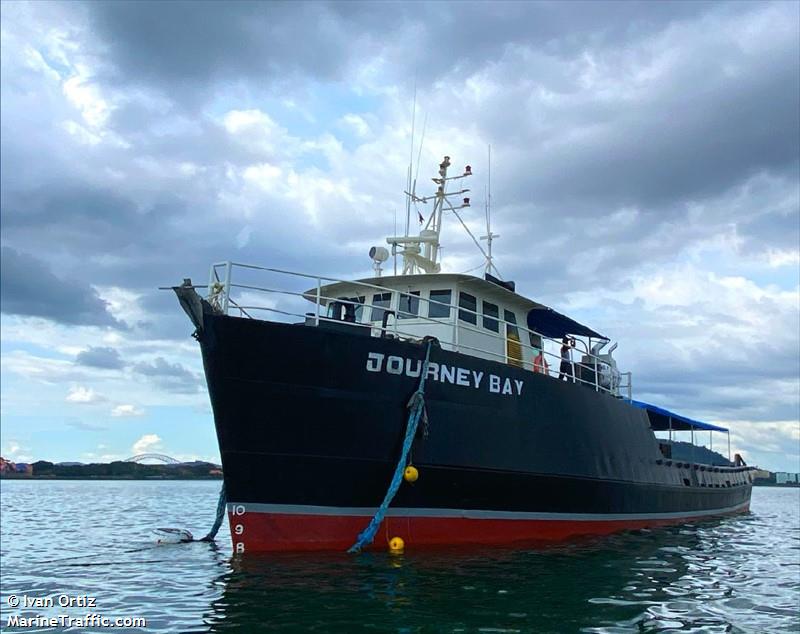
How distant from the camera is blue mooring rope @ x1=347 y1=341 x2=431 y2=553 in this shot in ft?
33.9

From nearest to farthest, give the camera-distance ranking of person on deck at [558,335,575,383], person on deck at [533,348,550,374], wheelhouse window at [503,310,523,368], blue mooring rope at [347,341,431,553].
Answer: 1. blue mooring rope at [347,341,431,553]
2. person on deck at [533,348,550,374]
3. wheelhouse window at [503,310,523,368]
4. person on deck at [558,335,575,383]

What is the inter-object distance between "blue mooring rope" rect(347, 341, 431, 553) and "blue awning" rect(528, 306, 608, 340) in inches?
213

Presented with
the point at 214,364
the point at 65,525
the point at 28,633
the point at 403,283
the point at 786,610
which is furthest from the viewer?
the point at 65,525

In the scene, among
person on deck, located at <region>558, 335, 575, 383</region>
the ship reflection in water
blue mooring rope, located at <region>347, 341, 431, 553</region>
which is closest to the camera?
the ship reflection in water

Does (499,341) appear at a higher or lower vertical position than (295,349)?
higher

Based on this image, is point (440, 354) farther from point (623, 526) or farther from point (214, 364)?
point (623, 526)

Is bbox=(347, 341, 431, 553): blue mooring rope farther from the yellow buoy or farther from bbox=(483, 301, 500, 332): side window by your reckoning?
bbox=(483, 301, 500, 332): side window

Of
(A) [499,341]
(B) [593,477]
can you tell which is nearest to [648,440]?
(B) [593,477]

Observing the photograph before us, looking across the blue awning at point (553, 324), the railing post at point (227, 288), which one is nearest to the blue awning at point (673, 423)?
the blue awning at point (553, 324)

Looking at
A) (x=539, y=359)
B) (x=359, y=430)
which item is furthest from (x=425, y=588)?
(x=539, y=359)

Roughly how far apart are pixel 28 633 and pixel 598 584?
664cm

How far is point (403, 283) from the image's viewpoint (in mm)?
13688

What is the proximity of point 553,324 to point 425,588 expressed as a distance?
901 cm

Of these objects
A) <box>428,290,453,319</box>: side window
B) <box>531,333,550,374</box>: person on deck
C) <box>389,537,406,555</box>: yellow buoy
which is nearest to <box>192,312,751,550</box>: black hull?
<box>389,537,406,555</box>: yellow buoy
